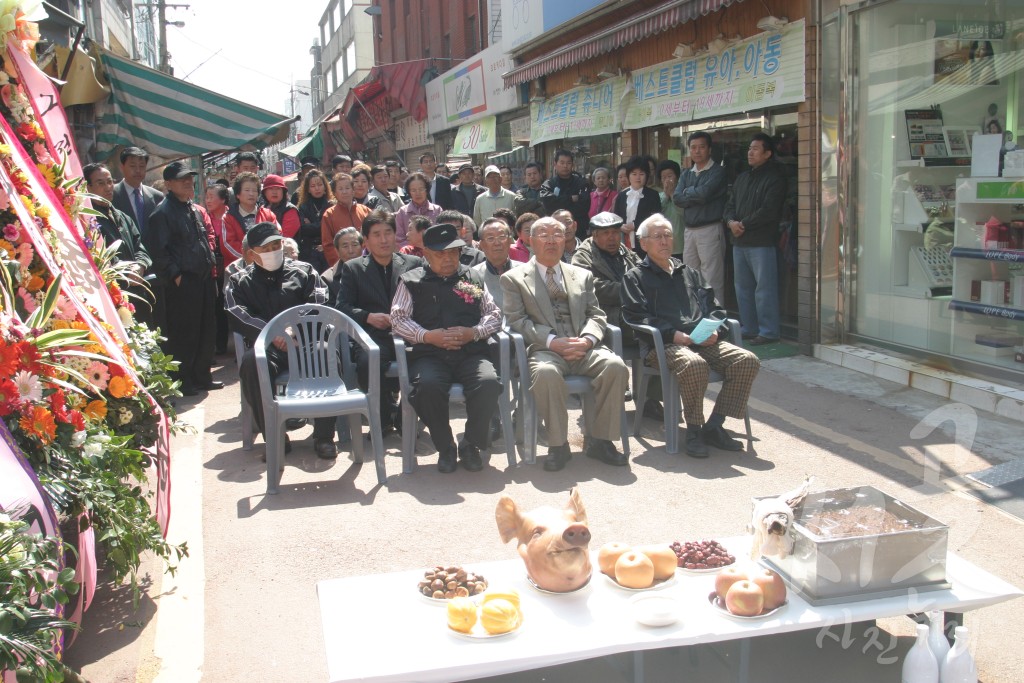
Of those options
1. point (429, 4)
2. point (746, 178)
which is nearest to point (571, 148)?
point (746, 178)

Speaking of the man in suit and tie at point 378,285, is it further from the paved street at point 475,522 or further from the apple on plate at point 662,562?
the apple on plate at point 662,562

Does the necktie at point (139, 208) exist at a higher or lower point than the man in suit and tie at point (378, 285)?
higher

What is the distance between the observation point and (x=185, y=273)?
8.02m

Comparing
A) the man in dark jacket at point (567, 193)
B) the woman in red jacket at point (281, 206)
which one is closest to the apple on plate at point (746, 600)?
the woman in red jacket at point (281, 206)

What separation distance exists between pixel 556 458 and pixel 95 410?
289 centimetres

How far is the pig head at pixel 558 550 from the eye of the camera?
307 centimetres

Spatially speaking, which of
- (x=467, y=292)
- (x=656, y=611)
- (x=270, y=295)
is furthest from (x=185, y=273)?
(x=656, y=611)

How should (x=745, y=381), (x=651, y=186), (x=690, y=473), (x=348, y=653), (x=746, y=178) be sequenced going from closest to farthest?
(x=348, y=653) < (x=690, y=473) < (x=745, y=381) < (x=746, y=178) < (x=651, y=186)

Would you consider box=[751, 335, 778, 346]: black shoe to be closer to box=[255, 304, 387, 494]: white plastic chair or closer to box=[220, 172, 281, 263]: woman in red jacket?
box=[255, 304, 387, 494]: white plastic chair

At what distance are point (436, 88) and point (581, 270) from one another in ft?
60.0

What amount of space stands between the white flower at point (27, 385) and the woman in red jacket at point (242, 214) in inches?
213

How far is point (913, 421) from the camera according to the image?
6.42 m

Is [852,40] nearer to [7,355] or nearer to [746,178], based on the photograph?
[746,178]

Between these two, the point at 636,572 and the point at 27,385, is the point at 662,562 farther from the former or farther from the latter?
the point at 27,385
